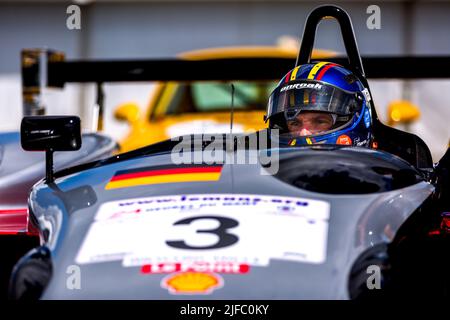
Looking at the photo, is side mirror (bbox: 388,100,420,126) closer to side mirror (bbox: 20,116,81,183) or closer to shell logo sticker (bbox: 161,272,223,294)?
side mirror (bbox: 20,116,81,183)

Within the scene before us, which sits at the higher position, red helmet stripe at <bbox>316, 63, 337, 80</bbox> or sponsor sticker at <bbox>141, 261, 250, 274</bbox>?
red helmet stripe at <bbox>316, 63, 337, 80</bbox>

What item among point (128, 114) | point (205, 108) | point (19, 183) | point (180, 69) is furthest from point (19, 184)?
point (128, 114)

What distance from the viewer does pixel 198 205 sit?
254 centimetres

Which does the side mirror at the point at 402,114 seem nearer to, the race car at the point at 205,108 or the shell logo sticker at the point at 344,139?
the race car at the point at 205,108

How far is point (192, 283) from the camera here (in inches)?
87.9

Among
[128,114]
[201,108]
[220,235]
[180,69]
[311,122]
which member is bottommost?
[128,114]

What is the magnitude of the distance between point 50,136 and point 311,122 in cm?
120

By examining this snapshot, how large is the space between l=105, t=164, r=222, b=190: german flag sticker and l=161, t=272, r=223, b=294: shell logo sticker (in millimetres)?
515

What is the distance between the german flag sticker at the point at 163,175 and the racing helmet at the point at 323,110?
878 millimetres

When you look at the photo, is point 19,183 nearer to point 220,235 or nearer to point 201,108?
point 220,235

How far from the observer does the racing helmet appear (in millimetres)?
3732

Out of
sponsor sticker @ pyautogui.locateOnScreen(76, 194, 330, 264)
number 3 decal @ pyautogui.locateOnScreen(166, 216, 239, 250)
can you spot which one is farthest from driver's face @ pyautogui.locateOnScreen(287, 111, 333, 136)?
number 3 decal @ pyautogui.locateOnScreen(166, 216, 239, 250)
